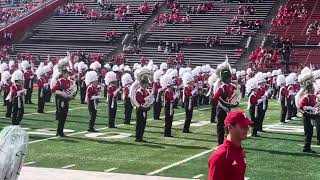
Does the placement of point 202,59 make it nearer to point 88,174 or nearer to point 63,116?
point 63,116

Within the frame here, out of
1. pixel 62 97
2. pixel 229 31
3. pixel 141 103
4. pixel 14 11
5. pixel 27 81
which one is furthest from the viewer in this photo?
pixel 14 11

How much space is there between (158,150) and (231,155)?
8494 mm

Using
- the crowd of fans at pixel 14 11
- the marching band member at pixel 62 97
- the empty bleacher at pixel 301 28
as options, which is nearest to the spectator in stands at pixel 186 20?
the empty bleacher at pixel 301 28

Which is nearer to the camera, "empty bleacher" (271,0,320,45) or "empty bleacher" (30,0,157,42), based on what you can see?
A: "empty bleacher" (271,0,320,45)

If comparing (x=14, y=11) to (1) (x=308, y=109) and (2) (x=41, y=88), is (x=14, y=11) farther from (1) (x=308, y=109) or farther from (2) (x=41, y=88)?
(1) (x=308, y=109)

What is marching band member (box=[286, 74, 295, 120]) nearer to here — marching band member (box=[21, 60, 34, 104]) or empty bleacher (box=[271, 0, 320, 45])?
marching band member (box=[21, 60, 34, 104])

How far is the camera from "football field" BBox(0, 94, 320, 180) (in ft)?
36.9

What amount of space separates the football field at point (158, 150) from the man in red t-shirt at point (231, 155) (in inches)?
219

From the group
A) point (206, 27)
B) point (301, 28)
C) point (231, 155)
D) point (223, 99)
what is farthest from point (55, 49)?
point (231, 155)

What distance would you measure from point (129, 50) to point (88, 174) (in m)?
29.7

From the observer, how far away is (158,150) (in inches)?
528

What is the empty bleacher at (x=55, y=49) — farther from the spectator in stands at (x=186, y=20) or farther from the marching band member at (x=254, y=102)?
the marching band member at (x=254, y=102)

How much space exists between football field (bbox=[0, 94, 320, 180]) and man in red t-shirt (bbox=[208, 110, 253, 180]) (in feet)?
18.3

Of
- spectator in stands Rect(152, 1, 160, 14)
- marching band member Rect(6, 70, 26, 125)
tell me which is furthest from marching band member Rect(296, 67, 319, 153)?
spectator in stands Rect(152, 1, 160, 14)
